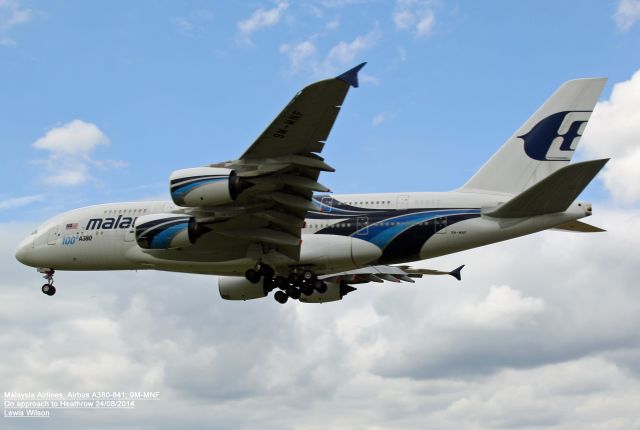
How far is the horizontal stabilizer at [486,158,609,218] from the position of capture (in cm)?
2644

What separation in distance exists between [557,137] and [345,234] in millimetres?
8248

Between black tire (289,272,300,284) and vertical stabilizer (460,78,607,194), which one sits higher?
vertical stabilizer (460,78,607,194)

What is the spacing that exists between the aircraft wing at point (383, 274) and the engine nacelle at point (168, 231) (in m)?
8.07

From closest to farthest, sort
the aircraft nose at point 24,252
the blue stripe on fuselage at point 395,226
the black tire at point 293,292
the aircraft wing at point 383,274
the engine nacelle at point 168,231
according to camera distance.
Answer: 1. the engine nacelle at point 168,231
2. the blue stripe on fuselage at point 395,226
3. the black tire at point 293,292
4. the aircraft nose at point 24,252
5. the aircraft wing at point 383,274

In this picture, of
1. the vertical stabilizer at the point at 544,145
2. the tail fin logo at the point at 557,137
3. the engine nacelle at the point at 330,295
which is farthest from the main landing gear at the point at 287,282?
the tail fin logo at the point at 557,137

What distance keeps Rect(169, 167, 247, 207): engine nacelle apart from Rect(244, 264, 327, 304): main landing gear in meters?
5.17

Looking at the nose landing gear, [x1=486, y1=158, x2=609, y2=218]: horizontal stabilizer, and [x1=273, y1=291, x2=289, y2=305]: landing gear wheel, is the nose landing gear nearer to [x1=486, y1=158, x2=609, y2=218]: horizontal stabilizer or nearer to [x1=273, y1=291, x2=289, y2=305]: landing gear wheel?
[x1=273, y1=291, x2=289, y2=305]: landing gear wheel

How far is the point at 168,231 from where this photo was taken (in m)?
30.6

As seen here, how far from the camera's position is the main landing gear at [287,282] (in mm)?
Result: 32500

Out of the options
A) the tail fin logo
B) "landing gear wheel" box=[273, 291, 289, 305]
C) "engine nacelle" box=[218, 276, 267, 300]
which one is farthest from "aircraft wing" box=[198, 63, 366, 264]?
the tail fin logo

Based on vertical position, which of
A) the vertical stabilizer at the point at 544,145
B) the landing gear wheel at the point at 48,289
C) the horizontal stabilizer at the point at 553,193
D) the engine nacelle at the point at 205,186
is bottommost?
the horizontal stabilizer at the point at 553,193

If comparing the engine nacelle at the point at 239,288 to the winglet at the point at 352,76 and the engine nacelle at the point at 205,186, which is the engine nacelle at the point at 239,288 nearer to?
the engine nacelle at the point at 205,186

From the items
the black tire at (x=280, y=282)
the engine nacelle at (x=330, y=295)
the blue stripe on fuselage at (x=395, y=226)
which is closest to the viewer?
the blue stripe on fuselage at (x=395, y=226)

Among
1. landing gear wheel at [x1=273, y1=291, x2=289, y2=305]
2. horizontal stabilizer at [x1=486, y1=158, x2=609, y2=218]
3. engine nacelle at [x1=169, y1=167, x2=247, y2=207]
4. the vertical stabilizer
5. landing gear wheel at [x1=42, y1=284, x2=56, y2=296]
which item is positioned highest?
the vertical stabilizer
